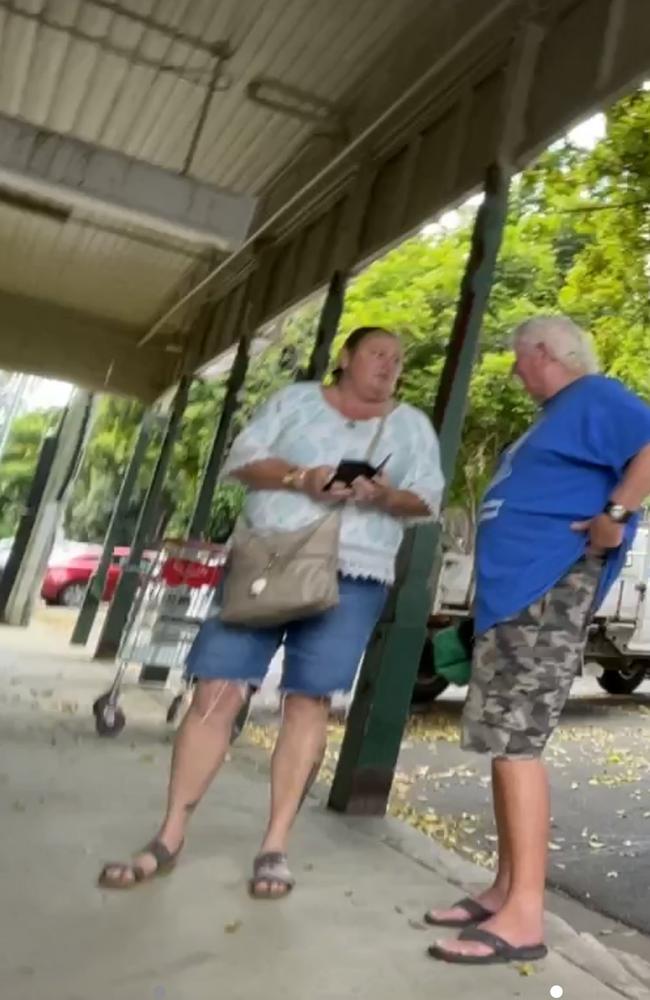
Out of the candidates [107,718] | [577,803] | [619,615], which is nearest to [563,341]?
[577,803]

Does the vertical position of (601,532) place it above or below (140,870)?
above

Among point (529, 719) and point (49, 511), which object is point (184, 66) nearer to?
point (529, 719)

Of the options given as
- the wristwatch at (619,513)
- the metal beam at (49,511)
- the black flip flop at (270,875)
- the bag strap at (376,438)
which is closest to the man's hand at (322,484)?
the bag strap at (376,438)

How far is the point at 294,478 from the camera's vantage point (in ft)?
9.34

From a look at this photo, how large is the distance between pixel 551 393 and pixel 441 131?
2.88m

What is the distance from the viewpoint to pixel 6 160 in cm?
600

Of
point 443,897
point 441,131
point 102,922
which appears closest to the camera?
point 102,922

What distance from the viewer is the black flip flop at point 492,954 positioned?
245 cm

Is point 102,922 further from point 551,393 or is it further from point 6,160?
point 6,160

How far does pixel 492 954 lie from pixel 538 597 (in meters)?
0.82

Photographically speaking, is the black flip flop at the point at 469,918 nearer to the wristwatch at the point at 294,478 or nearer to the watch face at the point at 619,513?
the watch face at the point at 619,513

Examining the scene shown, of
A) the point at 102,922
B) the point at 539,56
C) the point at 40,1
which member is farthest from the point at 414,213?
the point at 102,922

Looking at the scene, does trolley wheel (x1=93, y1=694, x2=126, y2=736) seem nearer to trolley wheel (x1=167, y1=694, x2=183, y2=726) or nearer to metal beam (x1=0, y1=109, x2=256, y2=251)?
trolley wheel (x1=167, y1=694, x2=183, y2=726)

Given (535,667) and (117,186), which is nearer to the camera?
(535,667)
